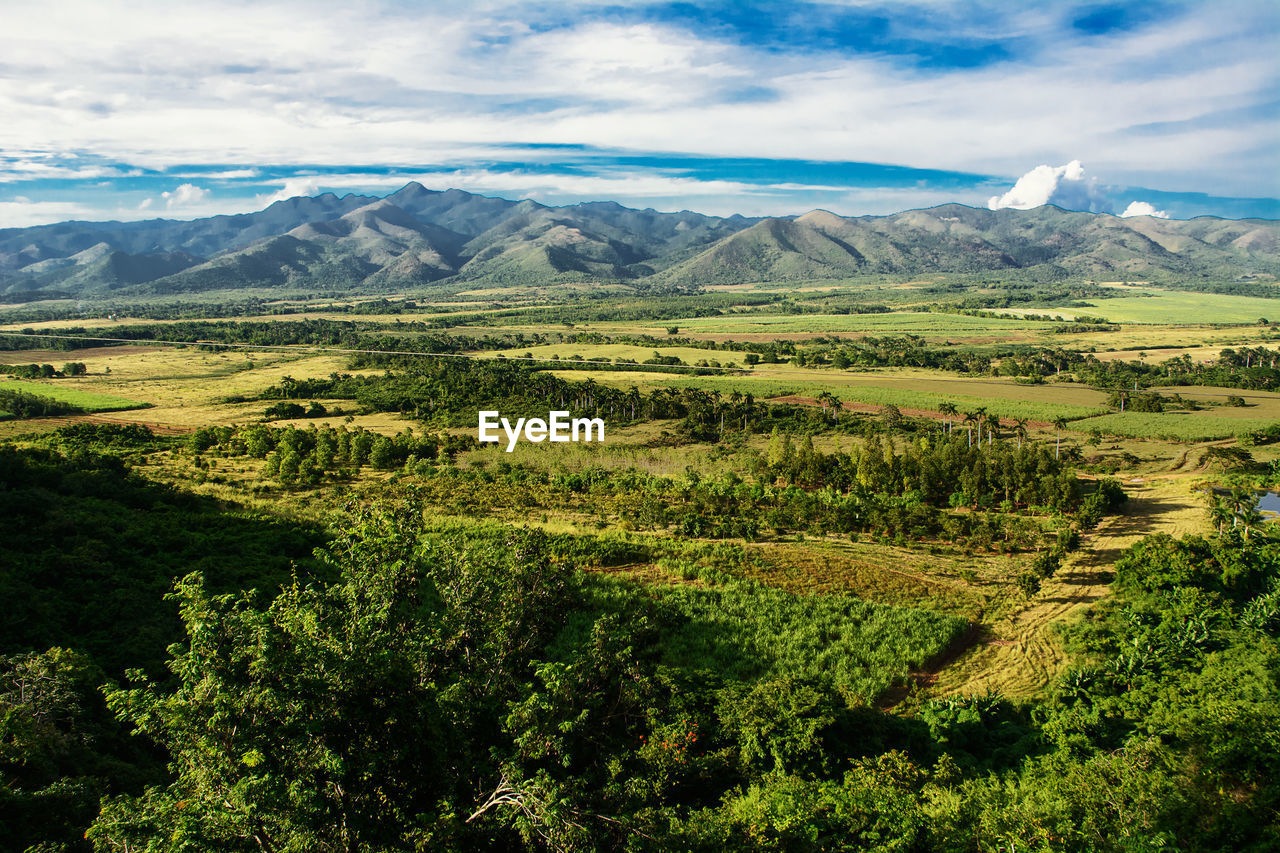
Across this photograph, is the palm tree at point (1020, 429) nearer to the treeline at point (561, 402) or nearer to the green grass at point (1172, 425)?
the green grass at point (1172, 425)

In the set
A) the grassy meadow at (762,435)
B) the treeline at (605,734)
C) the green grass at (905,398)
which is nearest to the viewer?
the treeline at (605,734)

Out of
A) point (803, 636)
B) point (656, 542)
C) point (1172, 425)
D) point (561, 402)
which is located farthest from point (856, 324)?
point (803, 636)

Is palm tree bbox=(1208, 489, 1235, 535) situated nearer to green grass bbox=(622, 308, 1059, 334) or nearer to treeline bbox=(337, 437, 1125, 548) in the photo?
treeline bbox=(337, 437, 1125, 548)

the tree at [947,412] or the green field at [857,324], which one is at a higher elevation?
the green field at [857,324]

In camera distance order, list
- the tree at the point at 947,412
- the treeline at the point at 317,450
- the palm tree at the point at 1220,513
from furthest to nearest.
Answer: the tree at the point at 947,412
the treeline at the point at 317,450
the palm tree at the point at 1220,513

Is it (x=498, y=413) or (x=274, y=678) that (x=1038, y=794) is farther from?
(x=498, y=413)

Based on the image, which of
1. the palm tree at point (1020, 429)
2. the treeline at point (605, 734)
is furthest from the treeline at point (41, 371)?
the palm tree at point (1020, 429)

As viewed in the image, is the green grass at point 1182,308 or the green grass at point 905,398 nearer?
the green grass at point 905,398

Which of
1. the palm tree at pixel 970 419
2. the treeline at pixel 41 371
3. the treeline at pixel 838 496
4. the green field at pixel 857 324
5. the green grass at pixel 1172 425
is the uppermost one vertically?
the green field at pixel 857 324
